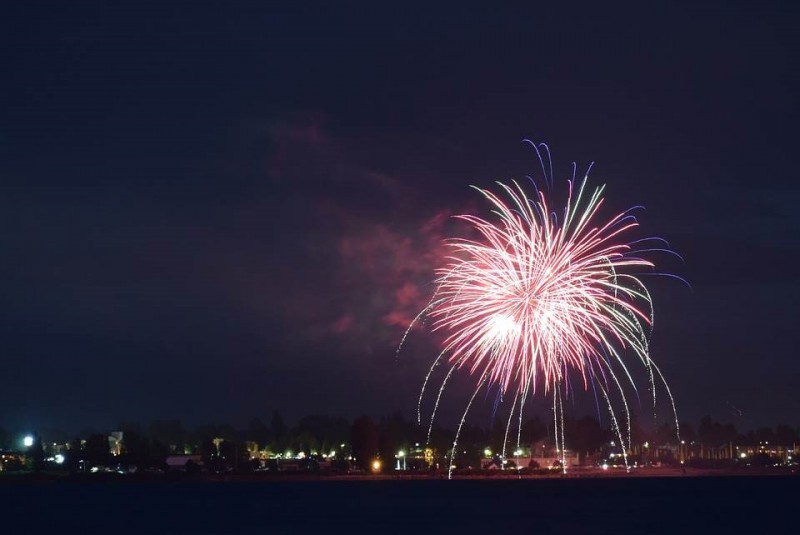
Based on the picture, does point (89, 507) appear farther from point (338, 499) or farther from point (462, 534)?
point (462, 534)

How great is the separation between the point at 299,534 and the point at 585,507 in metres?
51.5

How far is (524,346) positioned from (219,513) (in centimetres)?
7369

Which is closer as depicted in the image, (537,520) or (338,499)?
(537,520)

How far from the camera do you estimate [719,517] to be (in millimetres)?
125688

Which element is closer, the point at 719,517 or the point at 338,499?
the point at 719,517

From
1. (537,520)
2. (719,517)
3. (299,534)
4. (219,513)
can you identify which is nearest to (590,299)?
(299,534)

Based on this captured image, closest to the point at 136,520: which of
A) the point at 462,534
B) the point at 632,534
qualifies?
the point at 462,534

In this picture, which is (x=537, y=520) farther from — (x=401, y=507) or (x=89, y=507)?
(x=89, y=507)

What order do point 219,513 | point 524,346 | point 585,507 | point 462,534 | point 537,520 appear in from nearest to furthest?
point 524,346
point 462,534
point 537,520
point 219,513
point 585,507

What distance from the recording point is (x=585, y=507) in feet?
470

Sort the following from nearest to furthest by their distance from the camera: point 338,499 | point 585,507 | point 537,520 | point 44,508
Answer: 1. point 537,520
2. point 585,507
3. point 44,508
4. point 338,499

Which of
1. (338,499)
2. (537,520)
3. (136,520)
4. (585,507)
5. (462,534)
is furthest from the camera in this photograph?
(338,499)

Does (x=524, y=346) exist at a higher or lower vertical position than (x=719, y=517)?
higher

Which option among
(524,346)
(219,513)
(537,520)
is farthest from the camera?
(219,513)
